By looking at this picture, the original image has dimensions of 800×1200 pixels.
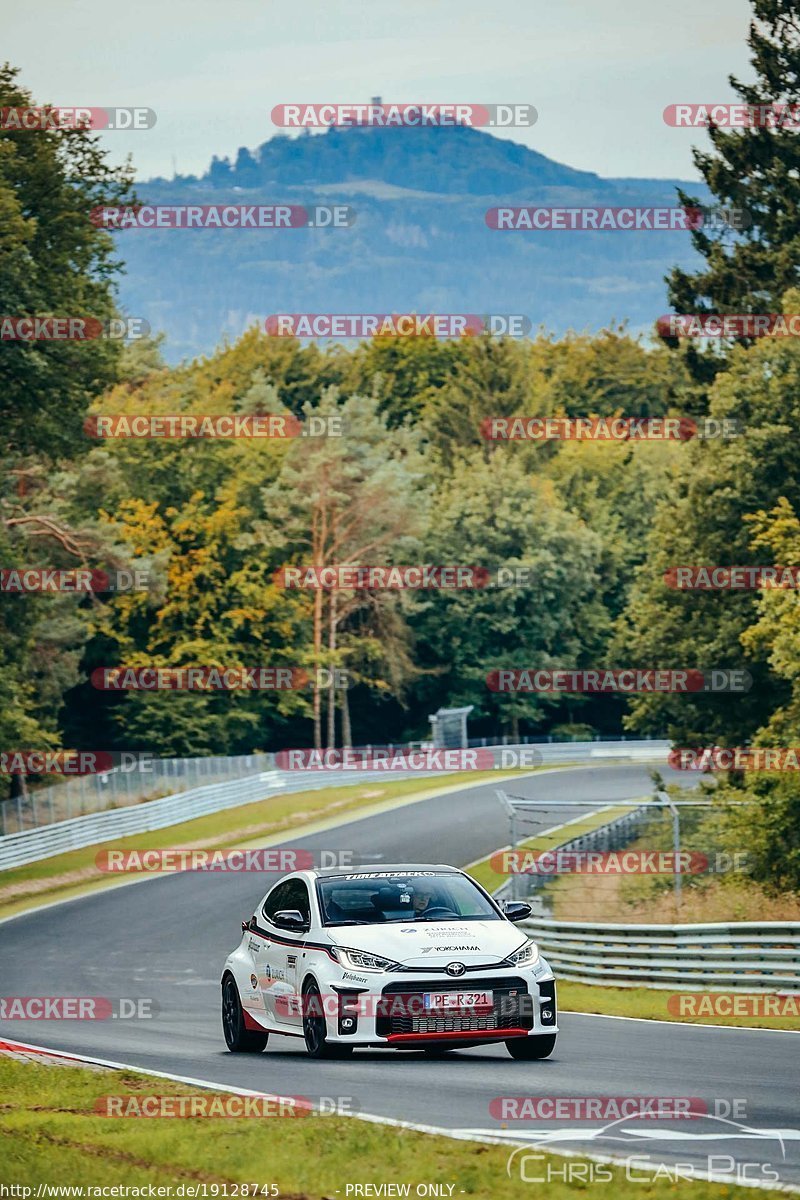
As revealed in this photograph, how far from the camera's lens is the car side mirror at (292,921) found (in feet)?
47.7

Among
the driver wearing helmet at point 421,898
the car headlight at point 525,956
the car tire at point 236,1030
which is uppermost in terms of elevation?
the driver wearing helmet at point 421,898

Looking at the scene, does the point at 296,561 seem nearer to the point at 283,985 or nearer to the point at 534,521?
the point at 534,521

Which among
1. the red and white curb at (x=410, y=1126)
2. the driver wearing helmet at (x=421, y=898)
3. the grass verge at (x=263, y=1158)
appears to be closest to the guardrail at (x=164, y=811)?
the red and white curb at (x=410, y=1126)

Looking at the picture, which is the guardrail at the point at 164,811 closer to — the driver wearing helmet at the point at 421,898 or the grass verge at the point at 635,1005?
the grass verge at the point at 635,1005

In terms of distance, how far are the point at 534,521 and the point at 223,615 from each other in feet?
65.9

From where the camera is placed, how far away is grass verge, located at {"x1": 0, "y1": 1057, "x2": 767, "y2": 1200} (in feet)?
29.5

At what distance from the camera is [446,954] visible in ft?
44.5

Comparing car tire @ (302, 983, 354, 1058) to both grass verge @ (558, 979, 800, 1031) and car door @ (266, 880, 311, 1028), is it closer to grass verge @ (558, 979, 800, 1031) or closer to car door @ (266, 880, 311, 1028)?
car door @ (266, 880, 311, 1028)

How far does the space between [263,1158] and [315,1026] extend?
13.9ft

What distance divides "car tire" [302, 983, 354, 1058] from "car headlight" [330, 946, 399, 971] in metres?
0.31

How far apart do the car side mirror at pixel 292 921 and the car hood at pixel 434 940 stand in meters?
0.42

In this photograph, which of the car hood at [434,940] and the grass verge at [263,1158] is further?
the car hood at [434,940]

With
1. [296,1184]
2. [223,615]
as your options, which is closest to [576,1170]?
[296,1184]

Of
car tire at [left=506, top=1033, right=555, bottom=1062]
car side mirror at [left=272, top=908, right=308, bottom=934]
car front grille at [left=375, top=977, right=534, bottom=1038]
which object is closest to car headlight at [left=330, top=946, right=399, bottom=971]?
car front grille at [left=375, top=977, right=534, bottom=1038]
